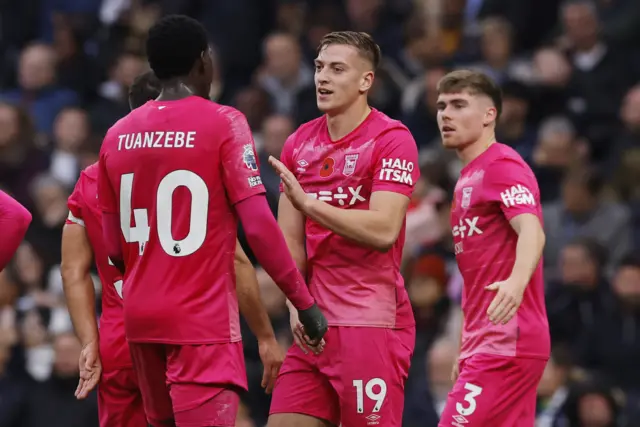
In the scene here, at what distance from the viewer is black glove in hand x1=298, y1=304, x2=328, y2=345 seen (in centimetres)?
676

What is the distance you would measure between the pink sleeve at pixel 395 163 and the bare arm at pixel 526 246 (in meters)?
0.59

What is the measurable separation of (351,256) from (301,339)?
1.59 feet

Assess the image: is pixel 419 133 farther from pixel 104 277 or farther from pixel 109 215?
pixel 109 215

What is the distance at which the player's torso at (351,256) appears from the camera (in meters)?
7.27

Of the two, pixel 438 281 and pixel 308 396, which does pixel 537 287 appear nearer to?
pixel 308 396

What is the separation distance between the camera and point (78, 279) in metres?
7.54

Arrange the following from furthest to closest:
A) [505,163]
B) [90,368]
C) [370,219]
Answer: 1. [505,163]
2. [90,368]
3. [370,219]

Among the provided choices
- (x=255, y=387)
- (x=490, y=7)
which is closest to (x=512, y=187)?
(x=255, y=387)

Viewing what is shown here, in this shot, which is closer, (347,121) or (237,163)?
(237,163)

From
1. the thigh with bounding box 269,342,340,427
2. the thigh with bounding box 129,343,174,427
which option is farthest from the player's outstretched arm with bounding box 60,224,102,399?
the thigh with bounding box 269,342,340,427

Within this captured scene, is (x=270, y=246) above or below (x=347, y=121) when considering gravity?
below

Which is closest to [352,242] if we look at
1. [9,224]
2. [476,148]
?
[476,148]

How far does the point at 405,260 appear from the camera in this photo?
472 inches

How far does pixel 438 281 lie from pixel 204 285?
527 centimetres
